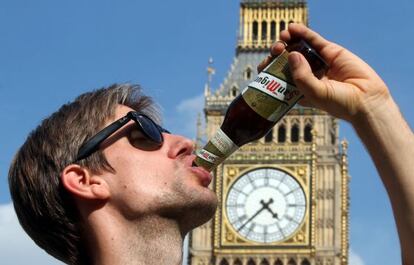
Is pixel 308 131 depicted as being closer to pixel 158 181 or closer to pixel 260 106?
pixel 260 106

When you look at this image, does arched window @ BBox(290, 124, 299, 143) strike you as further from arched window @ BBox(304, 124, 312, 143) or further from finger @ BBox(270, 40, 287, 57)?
finger @ BBox(270, 40, 287, 57)

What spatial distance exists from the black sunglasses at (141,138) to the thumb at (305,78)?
0.52 metres

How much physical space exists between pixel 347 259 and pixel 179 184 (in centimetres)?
3633

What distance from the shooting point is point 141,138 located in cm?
386

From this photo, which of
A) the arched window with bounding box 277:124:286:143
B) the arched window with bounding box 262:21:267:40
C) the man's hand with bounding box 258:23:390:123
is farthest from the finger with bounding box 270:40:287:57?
the arched window with bounding box 262:21:267:40

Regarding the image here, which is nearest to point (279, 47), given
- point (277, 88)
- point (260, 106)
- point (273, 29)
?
point (277, 88)

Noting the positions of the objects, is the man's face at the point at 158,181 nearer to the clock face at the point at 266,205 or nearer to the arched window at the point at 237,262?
the clock face at the point at 266,205

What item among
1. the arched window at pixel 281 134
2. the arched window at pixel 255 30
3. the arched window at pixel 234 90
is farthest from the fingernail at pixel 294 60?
the arched window at pixel 255 30

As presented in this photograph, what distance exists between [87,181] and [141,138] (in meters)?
0.23

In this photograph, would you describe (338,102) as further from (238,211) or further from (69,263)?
(238,211)

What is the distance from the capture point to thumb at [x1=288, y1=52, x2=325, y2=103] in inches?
135

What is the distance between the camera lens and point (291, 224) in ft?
128

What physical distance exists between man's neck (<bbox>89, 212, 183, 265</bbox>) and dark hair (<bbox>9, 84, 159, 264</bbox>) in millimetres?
87

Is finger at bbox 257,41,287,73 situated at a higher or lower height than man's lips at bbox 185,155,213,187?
higher
